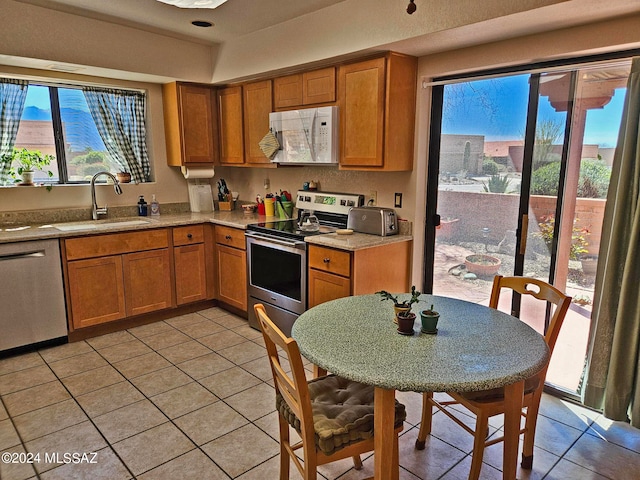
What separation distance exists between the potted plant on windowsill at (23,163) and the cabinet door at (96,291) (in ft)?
3.07

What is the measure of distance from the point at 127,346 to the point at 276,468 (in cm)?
193

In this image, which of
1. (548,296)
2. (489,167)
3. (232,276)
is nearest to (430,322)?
(548,296)

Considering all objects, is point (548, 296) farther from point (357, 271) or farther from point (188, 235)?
point (188, 235)

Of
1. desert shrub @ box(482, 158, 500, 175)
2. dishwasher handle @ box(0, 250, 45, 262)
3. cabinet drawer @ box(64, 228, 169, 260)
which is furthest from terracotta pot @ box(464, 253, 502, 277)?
dishwasher handle @ box(0, 250, 45, 262)

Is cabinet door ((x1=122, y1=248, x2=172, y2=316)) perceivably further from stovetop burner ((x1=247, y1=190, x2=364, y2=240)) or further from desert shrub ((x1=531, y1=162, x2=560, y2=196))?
desert shrub ((x1=531, y1=162, x2=560, y2=196))

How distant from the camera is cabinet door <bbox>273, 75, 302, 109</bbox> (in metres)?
3.50

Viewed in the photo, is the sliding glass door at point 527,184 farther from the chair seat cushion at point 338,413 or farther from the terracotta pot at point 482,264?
the chair seat cushion at point 338,413

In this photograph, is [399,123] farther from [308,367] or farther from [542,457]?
[542,457]

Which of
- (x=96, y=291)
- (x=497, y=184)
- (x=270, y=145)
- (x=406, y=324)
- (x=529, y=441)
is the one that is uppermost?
(x=270, y=145)

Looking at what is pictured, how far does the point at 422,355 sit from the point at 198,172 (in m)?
3.48

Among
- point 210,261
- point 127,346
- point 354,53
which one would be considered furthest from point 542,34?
point 127,346

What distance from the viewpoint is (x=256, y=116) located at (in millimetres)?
3971

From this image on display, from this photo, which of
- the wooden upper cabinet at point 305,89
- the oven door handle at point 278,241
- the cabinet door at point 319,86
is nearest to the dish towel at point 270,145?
the wooden upper cabinet at point 305,89

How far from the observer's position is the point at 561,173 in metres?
2.56
